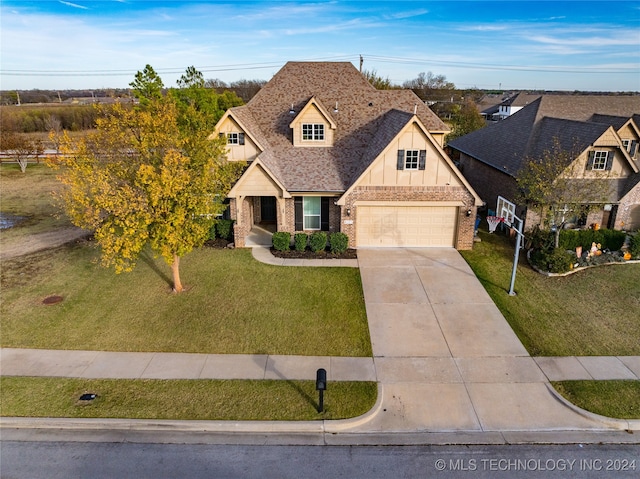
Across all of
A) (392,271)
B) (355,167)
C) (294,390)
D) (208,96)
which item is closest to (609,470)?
(294,390)

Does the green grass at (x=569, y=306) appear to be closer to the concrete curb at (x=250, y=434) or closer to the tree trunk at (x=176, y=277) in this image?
the concrete curb at (x=250, y=434)

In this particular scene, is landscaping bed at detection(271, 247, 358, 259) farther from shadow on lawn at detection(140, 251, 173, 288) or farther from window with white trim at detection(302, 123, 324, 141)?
window with white trim at detection(302, 123, 324, 141)

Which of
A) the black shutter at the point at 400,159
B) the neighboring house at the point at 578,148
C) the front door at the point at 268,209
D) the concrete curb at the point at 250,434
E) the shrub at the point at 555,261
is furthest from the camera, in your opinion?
the front door at the point at 268,209

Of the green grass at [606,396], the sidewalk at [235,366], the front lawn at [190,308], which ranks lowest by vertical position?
the green grass at [606,396]

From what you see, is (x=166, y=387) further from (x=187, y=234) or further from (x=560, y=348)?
(x=560, y=348)

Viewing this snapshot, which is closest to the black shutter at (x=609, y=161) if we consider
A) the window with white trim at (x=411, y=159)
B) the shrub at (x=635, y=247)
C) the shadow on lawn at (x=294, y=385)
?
the shrub at (x=635, y=247)

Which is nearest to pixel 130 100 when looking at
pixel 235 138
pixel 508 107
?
pixel 235 138
